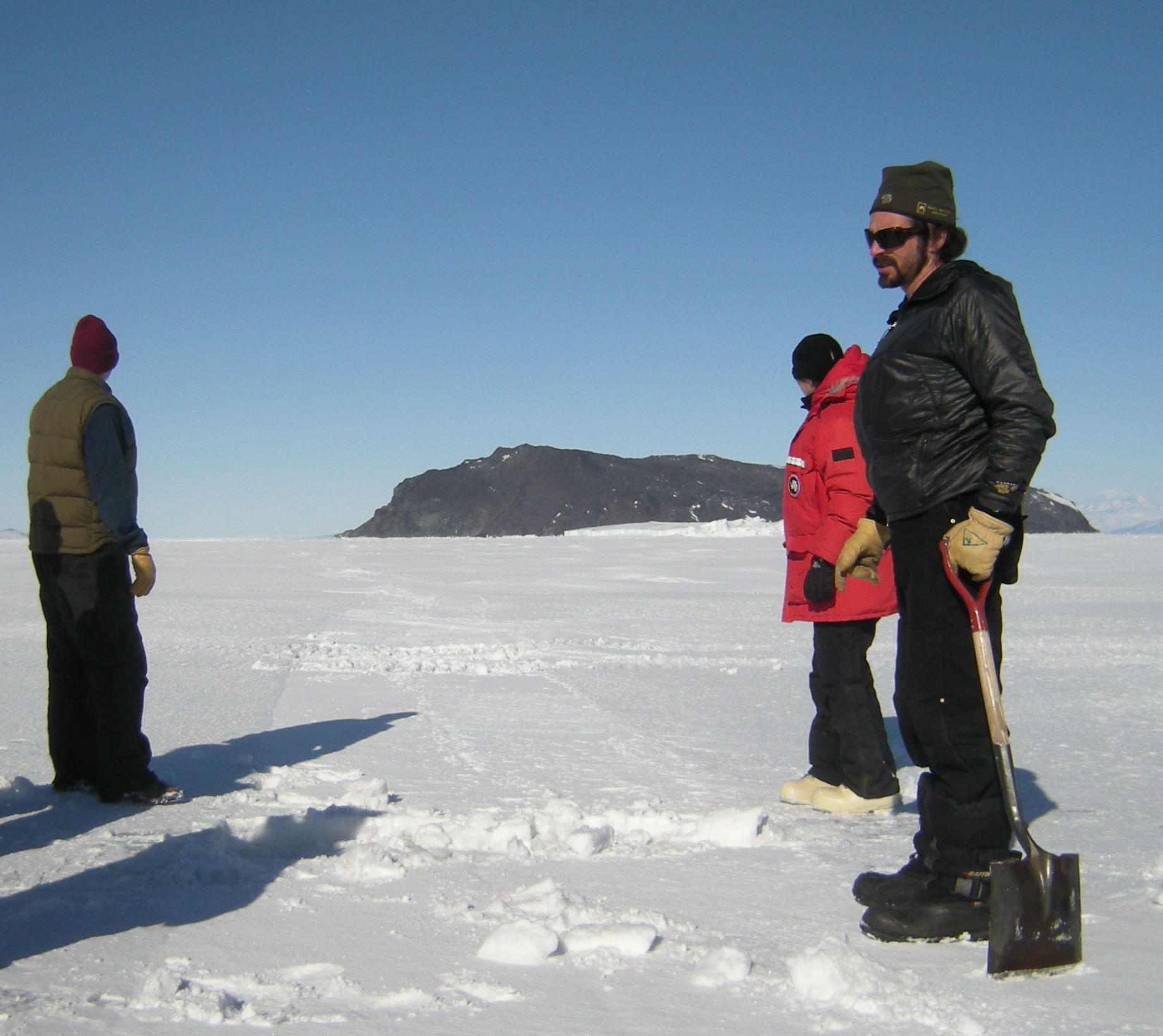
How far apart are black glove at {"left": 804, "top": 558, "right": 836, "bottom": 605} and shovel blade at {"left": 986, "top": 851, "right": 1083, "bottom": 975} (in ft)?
4.35

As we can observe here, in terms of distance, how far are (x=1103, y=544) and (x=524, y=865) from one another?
23618 millimetres

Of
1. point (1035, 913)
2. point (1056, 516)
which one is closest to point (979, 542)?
point (1035, 913)

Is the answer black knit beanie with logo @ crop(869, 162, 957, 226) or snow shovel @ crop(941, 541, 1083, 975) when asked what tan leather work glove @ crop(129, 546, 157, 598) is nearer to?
black knit beanie with logo @ crop(869, 162, 957, 226)

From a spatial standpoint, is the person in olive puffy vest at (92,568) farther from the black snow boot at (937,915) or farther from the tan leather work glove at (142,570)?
the black snow boot at (937,915)

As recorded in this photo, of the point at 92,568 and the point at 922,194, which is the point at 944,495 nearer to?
the point at 922,194

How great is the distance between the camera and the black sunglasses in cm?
263

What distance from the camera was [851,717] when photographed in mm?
3600


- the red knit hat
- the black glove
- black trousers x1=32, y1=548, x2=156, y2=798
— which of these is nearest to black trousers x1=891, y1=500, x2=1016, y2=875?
the black glove

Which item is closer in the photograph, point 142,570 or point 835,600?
point 835,600

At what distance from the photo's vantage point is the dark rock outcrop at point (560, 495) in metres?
50.5

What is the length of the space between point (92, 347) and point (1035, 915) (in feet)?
11.0

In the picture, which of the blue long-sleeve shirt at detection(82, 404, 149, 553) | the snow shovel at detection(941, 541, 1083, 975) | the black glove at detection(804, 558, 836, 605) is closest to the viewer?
the snow shovel at detection(941, 541, 1083, 975)

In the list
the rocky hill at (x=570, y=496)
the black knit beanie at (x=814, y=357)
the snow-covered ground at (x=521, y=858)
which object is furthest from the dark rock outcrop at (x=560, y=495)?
the black knit beanie at (x=814, y=357)

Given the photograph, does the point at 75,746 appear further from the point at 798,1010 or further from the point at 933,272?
the point at 933,272
